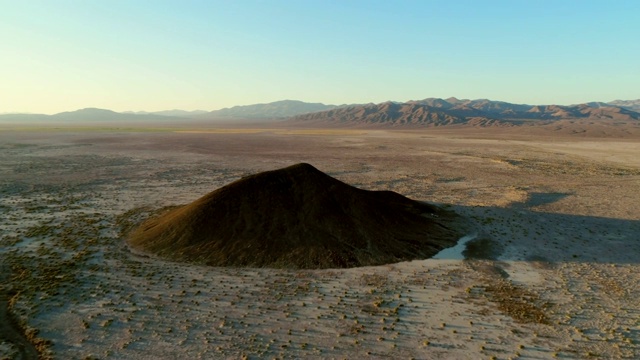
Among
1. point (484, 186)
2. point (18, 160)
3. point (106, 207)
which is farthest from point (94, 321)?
point (18, 160)

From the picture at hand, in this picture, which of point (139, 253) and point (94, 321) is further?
point (139, 253)

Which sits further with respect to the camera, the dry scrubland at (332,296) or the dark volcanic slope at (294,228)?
the dark volcanic slope at (294,228)

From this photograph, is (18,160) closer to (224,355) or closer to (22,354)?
(22,354)

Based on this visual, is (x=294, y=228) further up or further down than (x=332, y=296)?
further up

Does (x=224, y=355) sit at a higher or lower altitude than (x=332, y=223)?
lower

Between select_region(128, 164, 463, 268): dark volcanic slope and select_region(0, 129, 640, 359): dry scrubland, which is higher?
select_region(128, 164, 463, 268): dark volcanic slope

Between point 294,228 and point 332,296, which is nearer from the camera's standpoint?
point 332,296

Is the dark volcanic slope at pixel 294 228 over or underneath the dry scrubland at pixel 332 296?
over

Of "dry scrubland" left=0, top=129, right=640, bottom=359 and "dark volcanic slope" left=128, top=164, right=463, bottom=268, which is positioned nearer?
"dry scrubland" left=0, top=129, right=640, bottom=359
